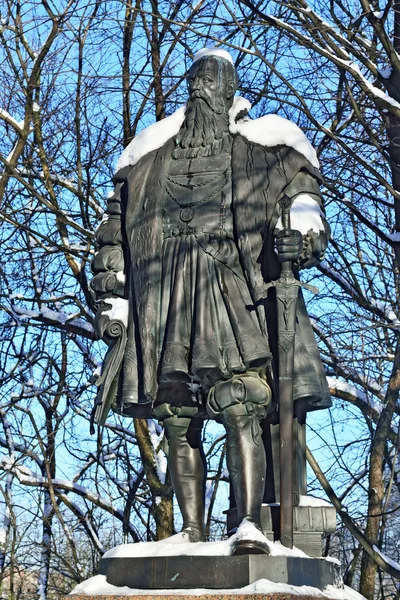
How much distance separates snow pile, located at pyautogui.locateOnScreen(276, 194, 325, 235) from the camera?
516 centimetres

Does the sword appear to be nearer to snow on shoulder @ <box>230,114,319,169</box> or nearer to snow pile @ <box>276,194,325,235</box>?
snow pile @ <box>276,194,325,235</box>

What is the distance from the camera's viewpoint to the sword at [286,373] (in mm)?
4855

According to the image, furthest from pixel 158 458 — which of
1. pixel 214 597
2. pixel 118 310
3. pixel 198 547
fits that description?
pixel 214 597

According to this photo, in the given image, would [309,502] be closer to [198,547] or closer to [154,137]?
[198,547]

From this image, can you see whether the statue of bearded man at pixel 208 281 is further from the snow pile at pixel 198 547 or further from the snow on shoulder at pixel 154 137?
the snow pile at pixel 198 547

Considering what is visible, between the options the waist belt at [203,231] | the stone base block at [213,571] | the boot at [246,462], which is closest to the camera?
the stone base block at [213,571]

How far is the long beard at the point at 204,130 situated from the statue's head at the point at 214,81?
0.02 meters

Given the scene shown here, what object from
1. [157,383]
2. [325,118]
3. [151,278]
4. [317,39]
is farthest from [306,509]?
[325,118]

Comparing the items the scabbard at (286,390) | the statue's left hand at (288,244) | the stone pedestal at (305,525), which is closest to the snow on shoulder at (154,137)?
the statue's left hand at (288,244)

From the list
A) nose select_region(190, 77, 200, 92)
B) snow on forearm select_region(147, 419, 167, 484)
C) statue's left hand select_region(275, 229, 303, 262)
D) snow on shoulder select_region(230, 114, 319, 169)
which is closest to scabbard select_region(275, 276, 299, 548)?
statue's left hand select_region(275, 229, 303, 262)

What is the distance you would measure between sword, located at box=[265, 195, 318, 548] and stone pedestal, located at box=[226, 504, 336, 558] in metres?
0.15

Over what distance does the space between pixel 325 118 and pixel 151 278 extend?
631cm

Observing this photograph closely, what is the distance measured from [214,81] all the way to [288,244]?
3.12 feet

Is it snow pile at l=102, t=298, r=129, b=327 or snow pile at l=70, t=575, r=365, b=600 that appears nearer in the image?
snow pile at l=70, t=575, r=365, b=600
